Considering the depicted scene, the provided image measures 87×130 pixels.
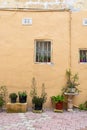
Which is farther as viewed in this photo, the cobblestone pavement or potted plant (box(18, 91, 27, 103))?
potted plant (box(18, 91, 27, 103))

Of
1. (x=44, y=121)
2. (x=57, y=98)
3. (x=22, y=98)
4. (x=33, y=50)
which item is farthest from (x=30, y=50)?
(x=44, y=121)

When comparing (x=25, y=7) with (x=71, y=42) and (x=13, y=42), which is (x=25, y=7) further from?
(x=71, y=42)

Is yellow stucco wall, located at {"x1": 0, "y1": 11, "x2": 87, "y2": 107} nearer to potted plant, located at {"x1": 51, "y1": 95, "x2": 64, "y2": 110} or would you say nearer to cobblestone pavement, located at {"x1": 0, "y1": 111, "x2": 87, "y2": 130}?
potted plant, located at {"x1": 51, "y1": 95, "x2": 64, "y2": 110}

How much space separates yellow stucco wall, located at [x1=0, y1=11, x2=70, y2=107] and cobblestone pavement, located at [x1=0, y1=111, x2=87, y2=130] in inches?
43.9

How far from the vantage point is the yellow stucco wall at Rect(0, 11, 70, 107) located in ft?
30.6

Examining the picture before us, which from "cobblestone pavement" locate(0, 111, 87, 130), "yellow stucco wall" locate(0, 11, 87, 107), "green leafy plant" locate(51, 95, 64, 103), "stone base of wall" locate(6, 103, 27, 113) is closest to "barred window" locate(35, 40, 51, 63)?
"yellow stucco wall" locate(0, 11, 87, 107)

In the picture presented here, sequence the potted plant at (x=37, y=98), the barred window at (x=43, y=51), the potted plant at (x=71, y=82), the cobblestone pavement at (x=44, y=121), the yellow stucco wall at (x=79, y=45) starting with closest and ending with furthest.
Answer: the cobblestone pavement at (x=44, y=121), the potted plant at (x=37, y=98), the potted plant at (x=71, y=82), the yellow stucco wall at (x=79, y=45), the barred window at (x=43, y=51)

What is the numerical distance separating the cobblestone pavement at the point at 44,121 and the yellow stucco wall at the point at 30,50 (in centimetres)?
112

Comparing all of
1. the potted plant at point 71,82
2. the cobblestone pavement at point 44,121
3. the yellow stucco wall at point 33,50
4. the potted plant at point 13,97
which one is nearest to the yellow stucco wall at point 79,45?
the yellow stucco wall at point 33,50

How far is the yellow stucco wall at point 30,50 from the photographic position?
9.34 m

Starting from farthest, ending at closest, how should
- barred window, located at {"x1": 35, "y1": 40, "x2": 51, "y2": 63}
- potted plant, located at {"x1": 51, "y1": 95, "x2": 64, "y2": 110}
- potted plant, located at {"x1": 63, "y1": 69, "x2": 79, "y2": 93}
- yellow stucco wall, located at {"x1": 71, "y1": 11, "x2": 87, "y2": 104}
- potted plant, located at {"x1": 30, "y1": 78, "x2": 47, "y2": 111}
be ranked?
barred window, located at {"x1": 35, "y1": 40, "x2": 51, "y2": 63} → yellow stucco wall, located at {"x1": 71, "y1": 11, "x2": 87, "y2": 104} → potted plant, located at {"x1": 63, "y1": 69, "x2": 79, "y2": 93} → potted plant, located at {"x1": 51, "y1": 95, "x2": 64, "y2": 110} → potted plant, located at {"x1": 30, "y1": 78, "x2": 47, "y2": 111}

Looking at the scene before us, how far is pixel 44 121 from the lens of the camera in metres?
7.43

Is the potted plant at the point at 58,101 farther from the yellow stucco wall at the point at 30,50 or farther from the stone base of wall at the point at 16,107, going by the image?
the stone base of wall at the point at 16,107

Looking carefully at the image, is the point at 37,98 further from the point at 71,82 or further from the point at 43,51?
the point at 43,51
